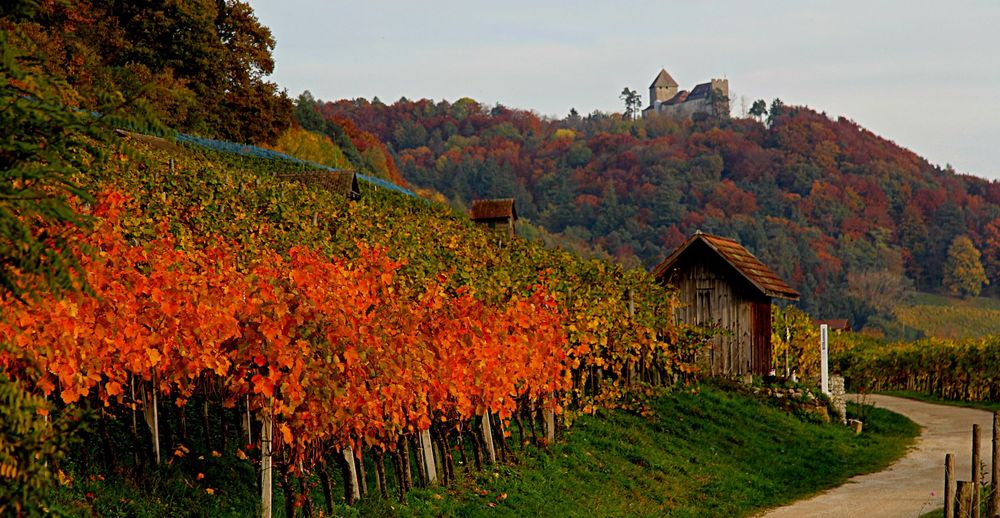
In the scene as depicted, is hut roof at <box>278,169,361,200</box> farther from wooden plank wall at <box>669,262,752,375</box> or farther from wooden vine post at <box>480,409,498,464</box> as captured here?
wooden vine post at <box>480,409,498,464</box>

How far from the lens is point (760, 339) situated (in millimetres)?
30062

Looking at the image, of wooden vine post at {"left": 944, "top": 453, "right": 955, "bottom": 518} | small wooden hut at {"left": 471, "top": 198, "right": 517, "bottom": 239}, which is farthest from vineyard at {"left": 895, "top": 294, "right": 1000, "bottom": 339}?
wooden vine post at {"left": 944, "top": 453, "right": 955, "bottom": 518}

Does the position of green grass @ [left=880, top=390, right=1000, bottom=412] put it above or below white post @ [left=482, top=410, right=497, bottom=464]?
below

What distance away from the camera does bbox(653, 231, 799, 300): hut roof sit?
29672 millimetres

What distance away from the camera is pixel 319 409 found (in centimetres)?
1142

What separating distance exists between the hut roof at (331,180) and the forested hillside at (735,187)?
76976 millimetres

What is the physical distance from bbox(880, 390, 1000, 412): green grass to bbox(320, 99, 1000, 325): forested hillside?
66880mm

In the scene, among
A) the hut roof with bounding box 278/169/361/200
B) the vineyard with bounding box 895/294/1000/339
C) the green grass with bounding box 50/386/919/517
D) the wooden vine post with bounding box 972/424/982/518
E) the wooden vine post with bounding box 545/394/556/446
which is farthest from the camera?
the vineyard with bounding box 895/294/1000/339

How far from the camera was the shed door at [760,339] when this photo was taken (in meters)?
Answer: 30.0

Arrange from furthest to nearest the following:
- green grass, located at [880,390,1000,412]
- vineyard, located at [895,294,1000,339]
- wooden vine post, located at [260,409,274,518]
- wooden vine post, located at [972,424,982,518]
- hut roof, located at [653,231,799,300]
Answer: vineyard, located at [895,294,1000,339], green grass, located at [880,390,1000,412], hut roof, located at [653,231,799,300], wooden vine post, located at [972,424,982,518], wooden vine post, located at [260,409,274,518]

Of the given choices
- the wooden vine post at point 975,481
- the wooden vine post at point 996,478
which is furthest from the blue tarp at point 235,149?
the wooden vine post at point 996,478

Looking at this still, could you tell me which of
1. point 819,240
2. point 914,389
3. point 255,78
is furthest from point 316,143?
point 819,240

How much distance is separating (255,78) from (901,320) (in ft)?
262

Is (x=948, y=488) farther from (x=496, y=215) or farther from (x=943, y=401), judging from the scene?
(x=496, y=215)
